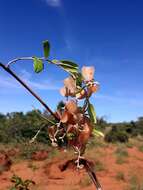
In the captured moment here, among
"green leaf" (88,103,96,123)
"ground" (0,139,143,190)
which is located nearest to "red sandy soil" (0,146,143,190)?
"ground" (0,139,143,190)

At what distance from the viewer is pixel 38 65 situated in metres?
0.84

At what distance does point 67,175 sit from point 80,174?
0.44m

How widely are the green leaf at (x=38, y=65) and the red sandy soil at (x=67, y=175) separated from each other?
10753mm

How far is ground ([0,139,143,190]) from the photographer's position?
13.0 m

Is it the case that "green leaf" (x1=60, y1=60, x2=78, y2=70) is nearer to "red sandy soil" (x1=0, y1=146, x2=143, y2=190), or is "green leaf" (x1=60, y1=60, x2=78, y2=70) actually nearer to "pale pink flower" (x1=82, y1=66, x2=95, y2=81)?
"pale pink flower" (x1=82, y1=66, x2=95, y2=81)

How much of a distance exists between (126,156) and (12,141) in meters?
6.93

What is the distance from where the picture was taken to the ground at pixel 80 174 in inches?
513

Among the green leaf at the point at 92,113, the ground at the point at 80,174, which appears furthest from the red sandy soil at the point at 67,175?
the green leaf at the point at 92,113

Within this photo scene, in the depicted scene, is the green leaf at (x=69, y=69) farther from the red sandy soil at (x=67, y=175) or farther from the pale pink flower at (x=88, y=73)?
the red sandy soil at (x=67, y=175)

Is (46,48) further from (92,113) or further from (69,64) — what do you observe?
(92,113)

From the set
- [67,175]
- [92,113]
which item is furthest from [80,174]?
[92,113]

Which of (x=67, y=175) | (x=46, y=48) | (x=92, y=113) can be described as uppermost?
(x=67, y=175)

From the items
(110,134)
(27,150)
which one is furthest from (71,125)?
(110,134)

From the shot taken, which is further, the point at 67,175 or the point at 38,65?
the point at 67,175
